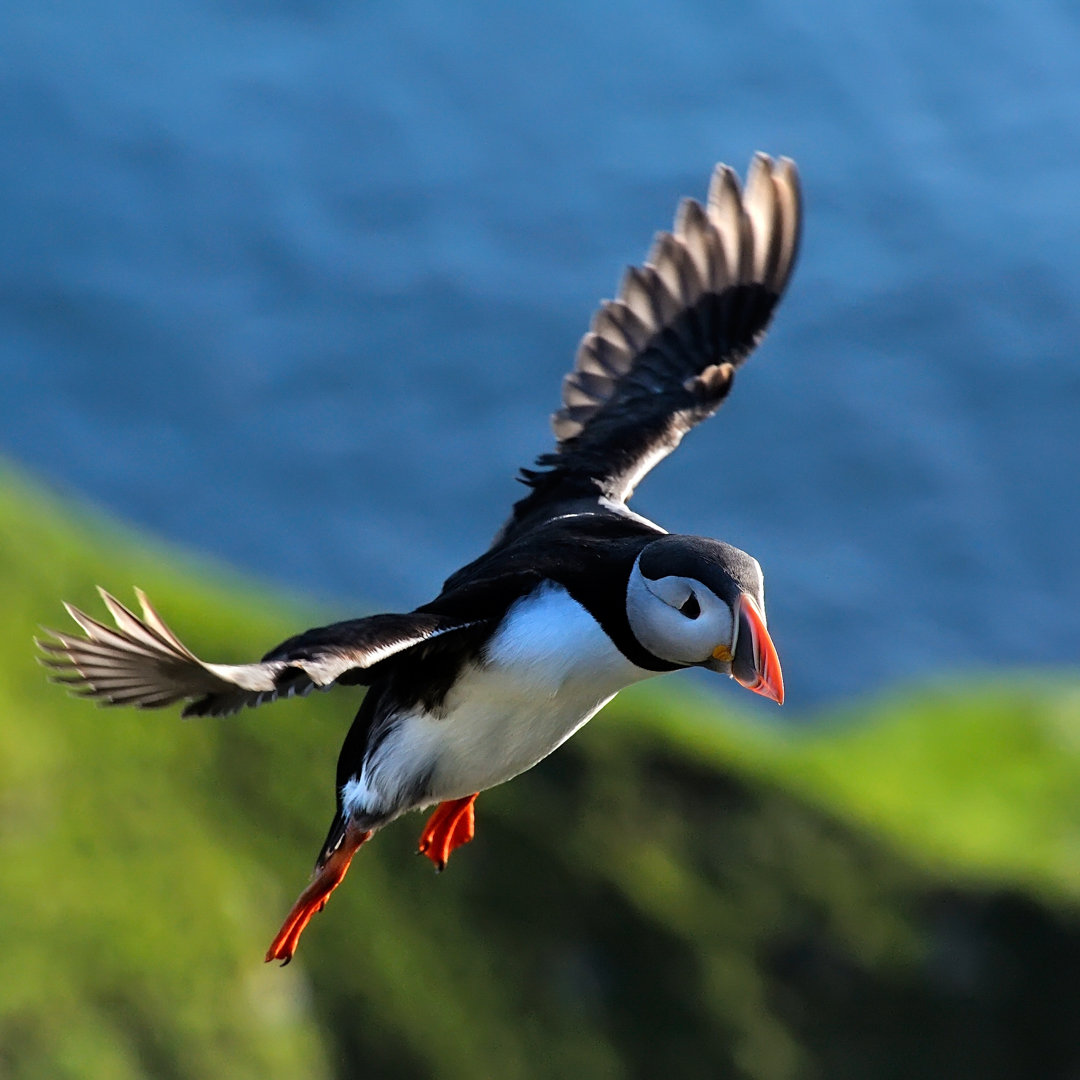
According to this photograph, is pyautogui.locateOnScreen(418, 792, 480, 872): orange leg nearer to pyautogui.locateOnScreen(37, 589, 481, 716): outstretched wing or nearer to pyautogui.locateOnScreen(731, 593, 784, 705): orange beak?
pyautogui.locateOnScreen(37, 589, 481, 716): outstretched wing

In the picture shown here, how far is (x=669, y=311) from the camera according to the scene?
314 inches

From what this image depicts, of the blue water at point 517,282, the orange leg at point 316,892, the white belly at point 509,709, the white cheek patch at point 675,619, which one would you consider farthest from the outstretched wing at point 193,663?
the blue water at point 517,282

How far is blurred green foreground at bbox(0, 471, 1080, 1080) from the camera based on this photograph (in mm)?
9648

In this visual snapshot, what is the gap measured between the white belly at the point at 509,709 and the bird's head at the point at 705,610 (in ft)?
0.75

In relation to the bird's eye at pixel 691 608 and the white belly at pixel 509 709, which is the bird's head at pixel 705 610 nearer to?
the bird's eye at pixel 691 608

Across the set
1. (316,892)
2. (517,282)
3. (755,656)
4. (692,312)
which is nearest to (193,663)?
(755,656)

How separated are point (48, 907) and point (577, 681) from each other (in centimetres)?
450

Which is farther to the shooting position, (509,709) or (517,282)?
(517,282)

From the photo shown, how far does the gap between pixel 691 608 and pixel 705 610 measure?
0.07 m

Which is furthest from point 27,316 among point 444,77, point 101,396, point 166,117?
point 444,77

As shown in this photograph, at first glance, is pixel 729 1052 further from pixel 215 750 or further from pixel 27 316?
pixel 27 316

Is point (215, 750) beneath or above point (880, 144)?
beneath

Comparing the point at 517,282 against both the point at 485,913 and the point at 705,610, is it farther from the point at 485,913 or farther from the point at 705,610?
the point at 705,610

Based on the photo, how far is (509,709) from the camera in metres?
5.95
